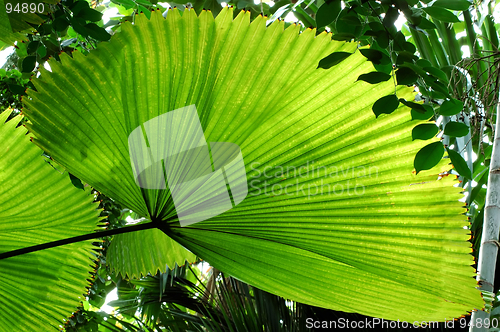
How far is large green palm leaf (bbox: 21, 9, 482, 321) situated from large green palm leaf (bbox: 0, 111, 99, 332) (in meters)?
0.16

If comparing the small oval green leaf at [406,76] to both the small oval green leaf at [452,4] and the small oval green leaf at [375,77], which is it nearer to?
the small oval green leaf at [375,77]

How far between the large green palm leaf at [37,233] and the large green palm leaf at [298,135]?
156 mm

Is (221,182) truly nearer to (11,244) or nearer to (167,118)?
(167,118)

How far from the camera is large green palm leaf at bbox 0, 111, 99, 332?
0.63 m

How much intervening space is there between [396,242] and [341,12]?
1.06 ft

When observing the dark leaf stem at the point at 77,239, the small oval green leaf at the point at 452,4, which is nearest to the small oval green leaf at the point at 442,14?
the small oval green leaf at the point at 452,4

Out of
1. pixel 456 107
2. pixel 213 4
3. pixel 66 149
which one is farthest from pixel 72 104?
pixel 213 4

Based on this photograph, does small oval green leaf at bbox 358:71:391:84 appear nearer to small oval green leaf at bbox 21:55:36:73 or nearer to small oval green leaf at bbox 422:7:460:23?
small oval green leaf at bbox 422:7:460:23

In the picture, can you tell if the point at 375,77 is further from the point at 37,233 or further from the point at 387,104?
the point at 37,233

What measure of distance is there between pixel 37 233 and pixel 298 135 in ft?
1.73

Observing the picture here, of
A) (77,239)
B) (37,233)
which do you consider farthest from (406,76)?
(37,233)

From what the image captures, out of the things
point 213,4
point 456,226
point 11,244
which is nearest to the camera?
point 456,226

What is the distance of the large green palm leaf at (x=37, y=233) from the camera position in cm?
63

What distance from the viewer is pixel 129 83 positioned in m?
0.48
